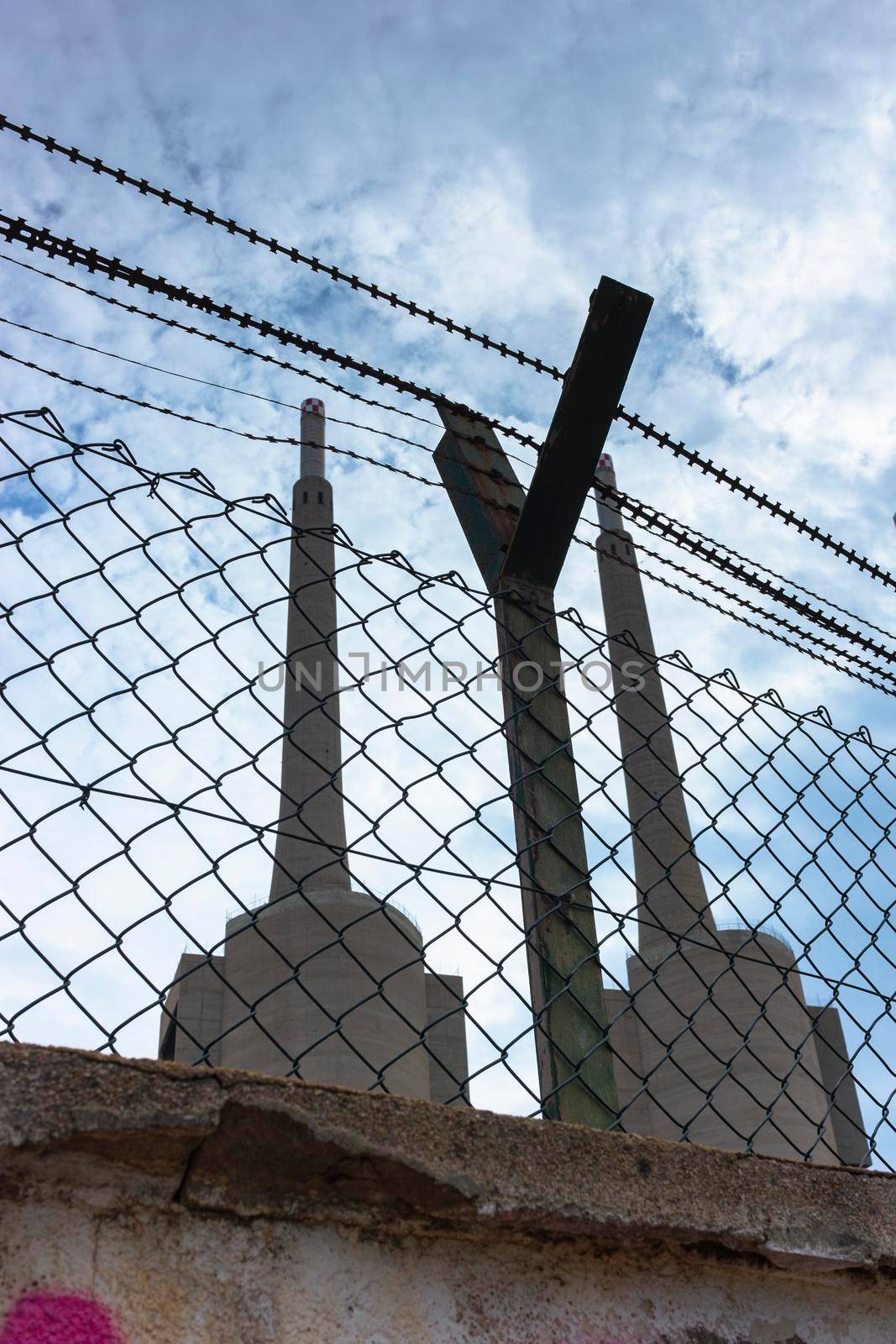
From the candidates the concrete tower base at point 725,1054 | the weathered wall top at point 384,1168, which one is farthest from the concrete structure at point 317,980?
the weathered wall top at point 384,1168

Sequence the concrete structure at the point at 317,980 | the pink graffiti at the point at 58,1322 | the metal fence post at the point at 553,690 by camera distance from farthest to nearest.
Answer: the concrete structure at the point at 317,980 → the metal fence post at the point at 553,690 → the pink graffiti at the point at 58,1322

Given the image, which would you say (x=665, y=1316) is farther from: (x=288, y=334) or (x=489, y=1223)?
(x=288, y=334)

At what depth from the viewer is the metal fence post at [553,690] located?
1370 millimetres

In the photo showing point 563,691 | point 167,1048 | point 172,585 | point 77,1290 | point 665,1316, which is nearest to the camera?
point 77,1290

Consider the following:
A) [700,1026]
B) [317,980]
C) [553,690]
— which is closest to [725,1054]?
[700,1026]

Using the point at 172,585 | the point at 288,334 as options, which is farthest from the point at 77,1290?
the point at 288,334

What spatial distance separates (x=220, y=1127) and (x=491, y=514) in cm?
108

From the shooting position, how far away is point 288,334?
6.12 ft

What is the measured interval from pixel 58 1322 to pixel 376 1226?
28 cm

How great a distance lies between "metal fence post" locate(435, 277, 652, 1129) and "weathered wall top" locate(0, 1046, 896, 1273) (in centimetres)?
17

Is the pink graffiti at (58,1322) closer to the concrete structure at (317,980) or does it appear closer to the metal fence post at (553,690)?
the metal fence post at (553,690)

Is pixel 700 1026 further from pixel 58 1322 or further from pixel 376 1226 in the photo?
pixel 58 1322

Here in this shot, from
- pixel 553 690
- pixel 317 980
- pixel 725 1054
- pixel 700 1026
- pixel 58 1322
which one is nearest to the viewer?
pixel 58 1322

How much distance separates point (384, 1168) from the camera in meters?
1.01
